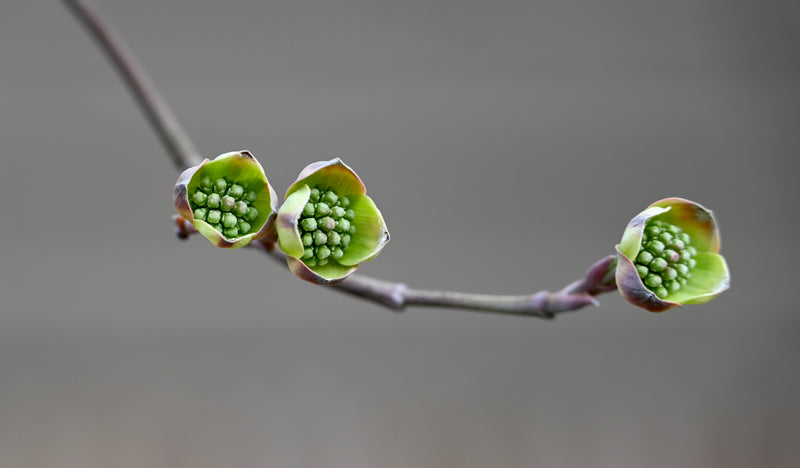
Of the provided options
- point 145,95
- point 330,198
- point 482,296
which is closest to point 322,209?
point 330,198

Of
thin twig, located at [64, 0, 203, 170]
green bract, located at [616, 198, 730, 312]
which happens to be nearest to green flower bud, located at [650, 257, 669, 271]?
green bract, located at [616, 198, 730, 312]

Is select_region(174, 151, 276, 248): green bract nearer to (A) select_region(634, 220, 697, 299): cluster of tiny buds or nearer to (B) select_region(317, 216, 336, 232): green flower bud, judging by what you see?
(B) select_region(317, 216, 336, 232): green flower bud

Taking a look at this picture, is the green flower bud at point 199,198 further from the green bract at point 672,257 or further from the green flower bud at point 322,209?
the green bract at point 672,257

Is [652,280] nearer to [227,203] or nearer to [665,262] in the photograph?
[665,262]

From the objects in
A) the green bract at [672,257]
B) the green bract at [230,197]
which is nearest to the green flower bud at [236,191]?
the green bract at [230,197]

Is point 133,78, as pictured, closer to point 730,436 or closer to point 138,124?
point 138,124

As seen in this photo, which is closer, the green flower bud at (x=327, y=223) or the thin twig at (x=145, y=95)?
the green flower bud at (x=327, y=223)

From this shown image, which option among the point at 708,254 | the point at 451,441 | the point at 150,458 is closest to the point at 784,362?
the point at 451,441
